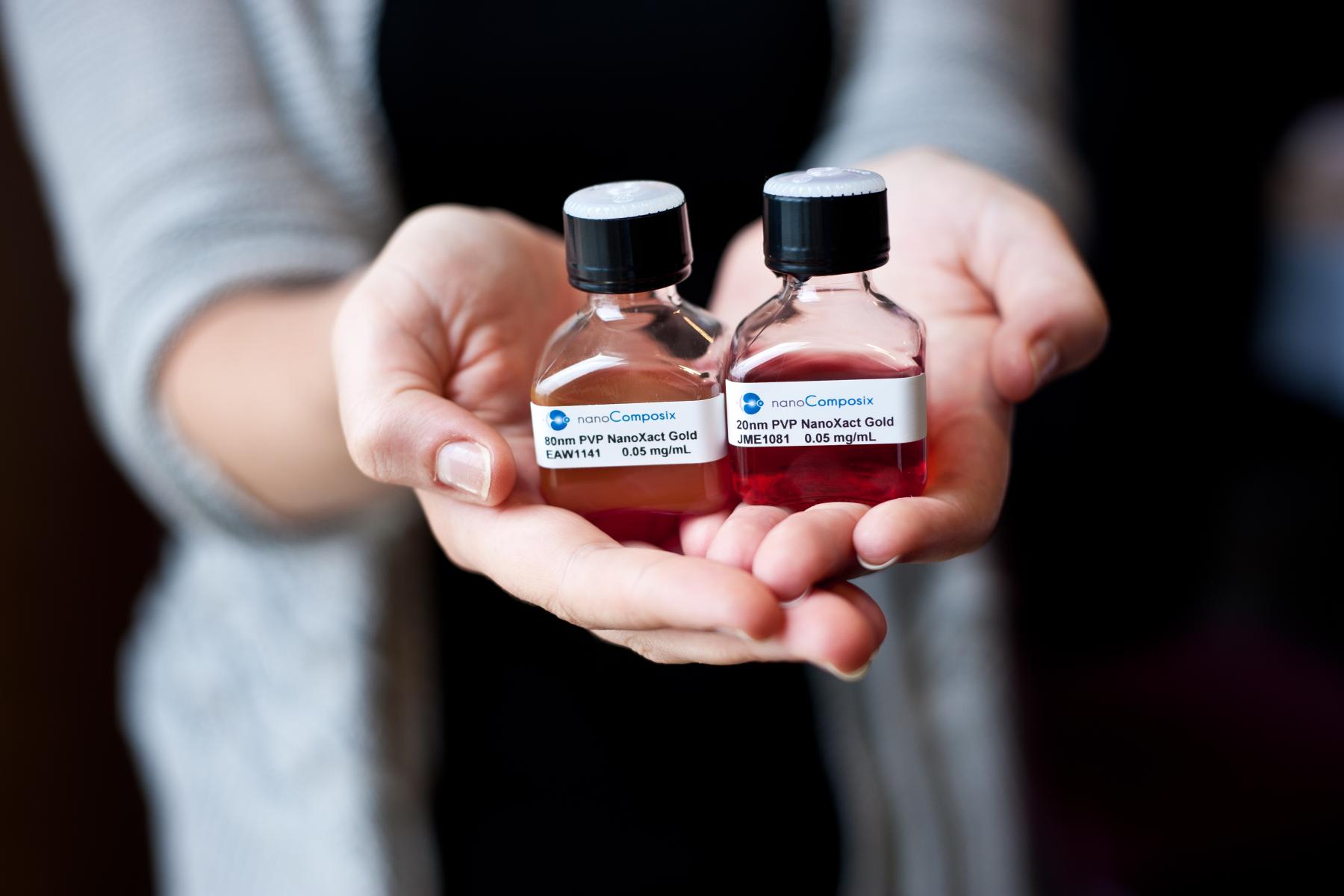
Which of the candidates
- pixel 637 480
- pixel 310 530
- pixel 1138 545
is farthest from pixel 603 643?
pixel 1138 545

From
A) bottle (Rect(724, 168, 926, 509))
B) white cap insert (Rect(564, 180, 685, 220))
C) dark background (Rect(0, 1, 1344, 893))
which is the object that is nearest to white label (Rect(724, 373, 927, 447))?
bottle (Rect(724, 168, 926, 509))

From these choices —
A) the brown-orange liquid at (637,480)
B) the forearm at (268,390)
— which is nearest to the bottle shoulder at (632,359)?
the brown-orange liquid at (637,480)

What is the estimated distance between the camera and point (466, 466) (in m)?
0.54

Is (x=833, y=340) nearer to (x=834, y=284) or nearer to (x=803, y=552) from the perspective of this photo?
(x=834, y=284)

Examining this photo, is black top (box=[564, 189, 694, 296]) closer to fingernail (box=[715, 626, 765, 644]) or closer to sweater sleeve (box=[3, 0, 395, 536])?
fingernail (box=[715, 626, 765, 644])

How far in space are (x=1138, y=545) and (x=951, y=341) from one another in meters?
1.23

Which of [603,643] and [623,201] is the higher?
[623,201]

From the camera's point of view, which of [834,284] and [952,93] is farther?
[952,93]

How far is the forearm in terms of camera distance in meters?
0.81

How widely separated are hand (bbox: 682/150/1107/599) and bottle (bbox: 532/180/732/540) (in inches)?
1.2

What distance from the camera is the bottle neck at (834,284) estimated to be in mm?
633

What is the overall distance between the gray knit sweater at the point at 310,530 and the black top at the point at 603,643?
0.04 metres

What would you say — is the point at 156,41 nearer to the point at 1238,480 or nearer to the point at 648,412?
the point at 648,412

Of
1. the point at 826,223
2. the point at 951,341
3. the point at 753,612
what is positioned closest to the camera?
the point at 753,612
